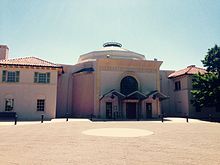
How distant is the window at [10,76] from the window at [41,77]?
87.0 inches

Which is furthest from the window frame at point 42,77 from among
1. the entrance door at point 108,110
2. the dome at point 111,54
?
the dome at point 111,54

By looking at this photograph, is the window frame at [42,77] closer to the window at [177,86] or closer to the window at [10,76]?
the window at [10,76]

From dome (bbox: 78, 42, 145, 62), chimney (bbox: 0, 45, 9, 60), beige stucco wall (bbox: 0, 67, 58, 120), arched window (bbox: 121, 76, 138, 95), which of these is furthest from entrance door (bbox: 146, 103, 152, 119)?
chimney (bbox: 0, 45, 9, 60)

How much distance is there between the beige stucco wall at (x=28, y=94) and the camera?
25484 millimetres

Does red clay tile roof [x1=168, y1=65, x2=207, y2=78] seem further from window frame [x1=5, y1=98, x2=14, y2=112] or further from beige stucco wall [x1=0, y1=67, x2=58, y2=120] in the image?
window frame [x1=5, y1=98, x2=14, y2=112]

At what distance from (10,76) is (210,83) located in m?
26.4

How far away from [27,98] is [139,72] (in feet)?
55.4

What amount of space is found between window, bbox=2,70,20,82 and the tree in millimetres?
24742

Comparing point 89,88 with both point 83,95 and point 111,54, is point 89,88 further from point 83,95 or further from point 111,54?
point 111,54

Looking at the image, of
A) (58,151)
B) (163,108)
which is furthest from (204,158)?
(163,108)

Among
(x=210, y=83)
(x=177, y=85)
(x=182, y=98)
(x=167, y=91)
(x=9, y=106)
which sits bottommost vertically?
(x=9, y=106)

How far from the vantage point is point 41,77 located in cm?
2664

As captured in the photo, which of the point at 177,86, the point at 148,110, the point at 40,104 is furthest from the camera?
the point at 177,86

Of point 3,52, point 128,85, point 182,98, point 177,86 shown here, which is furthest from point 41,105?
point 177,86
